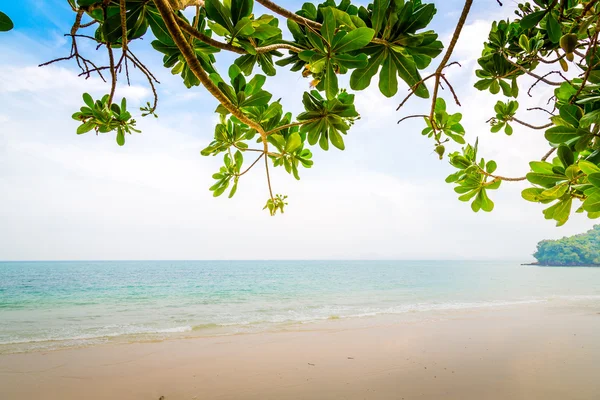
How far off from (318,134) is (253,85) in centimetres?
32

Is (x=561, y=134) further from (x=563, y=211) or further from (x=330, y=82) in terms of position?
(x=330, y=82)

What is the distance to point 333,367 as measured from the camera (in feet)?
13.9

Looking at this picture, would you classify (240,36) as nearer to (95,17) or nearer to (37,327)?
(95,17)

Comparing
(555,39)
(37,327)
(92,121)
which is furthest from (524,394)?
(37,327)

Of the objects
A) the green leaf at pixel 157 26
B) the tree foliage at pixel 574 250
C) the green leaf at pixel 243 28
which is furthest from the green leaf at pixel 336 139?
the tree foliage at pixel 574 250

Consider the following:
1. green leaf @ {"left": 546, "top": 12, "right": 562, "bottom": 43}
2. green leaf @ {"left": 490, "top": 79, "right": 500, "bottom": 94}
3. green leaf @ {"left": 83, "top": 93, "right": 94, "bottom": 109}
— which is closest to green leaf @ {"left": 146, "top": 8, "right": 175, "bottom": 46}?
green leaf @ {"left": 83, "top": 93, "right": 94, "bottom": 109}

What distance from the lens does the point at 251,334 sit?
6438 mm

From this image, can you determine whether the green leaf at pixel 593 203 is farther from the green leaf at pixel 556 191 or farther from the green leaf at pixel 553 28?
the green leaf at pixel 553 28

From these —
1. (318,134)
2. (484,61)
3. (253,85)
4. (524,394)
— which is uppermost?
(484,61)

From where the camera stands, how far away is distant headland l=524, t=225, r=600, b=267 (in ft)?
167

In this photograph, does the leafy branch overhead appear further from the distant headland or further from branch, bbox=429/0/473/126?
the distant headland

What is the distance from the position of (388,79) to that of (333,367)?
4270mm

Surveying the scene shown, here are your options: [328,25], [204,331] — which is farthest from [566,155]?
[204,331]

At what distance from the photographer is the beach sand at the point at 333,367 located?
3.47m
